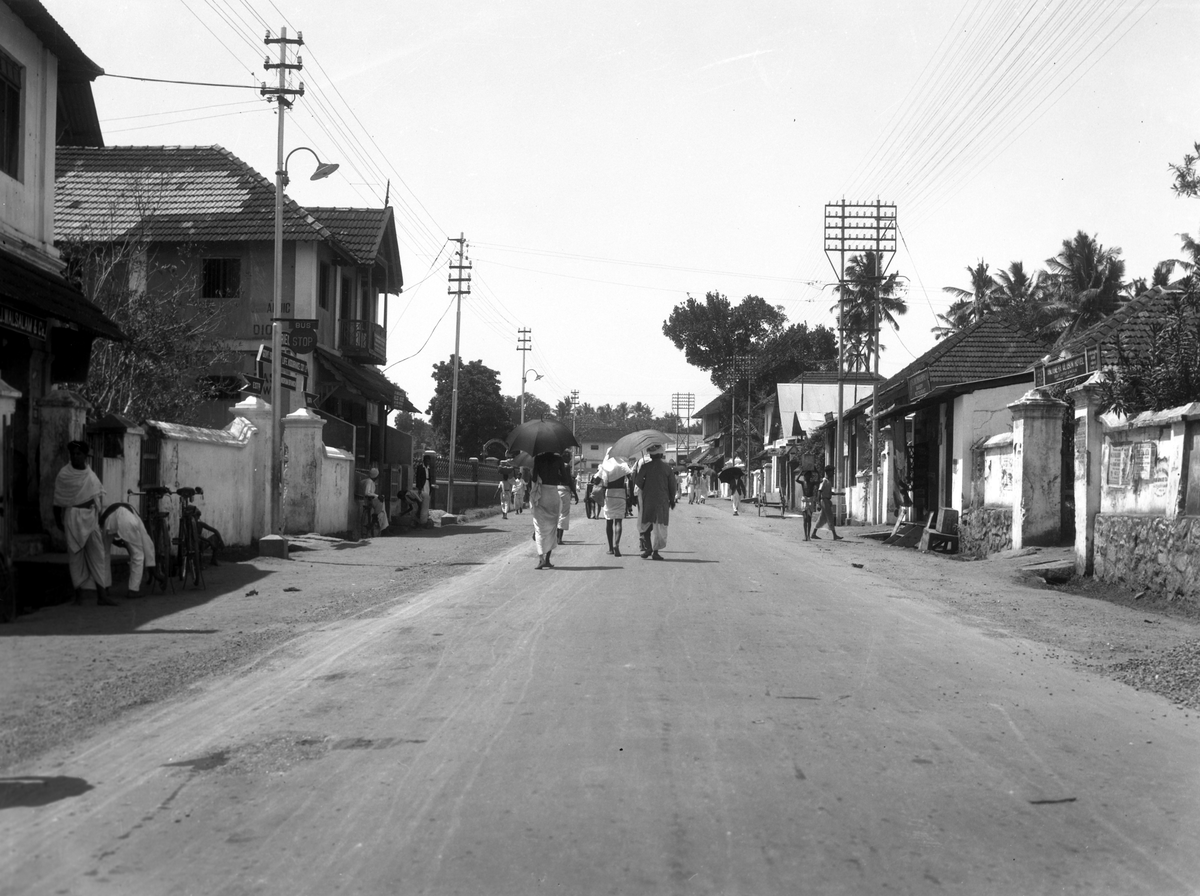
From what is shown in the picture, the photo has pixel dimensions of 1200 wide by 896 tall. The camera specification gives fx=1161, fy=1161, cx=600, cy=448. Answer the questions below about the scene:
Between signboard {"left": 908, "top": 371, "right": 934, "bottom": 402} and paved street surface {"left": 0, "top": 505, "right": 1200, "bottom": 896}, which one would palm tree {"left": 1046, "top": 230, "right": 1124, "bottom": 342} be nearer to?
signboard {"left": 908, "top": 371, "right": 934, "bottom": 402}

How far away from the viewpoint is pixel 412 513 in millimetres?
30812

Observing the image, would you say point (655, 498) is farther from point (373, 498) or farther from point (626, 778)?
point (626, 778)

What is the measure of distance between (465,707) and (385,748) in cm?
97

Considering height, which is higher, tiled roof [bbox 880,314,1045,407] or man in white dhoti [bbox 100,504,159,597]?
tiled roof [bbox 880,314,1045,407]

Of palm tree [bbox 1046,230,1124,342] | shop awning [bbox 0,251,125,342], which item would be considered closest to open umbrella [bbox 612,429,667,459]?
shop awning [bbox 0,251,125,342]

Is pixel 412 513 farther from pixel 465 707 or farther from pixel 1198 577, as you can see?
pixel 465 707

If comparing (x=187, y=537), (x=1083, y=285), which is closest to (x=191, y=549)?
(x=187, y=537)

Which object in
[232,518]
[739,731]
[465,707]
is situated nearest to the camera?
[739,731]

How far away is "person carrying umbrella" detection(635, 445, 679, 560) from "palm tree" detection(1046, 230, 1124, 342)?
120 ft

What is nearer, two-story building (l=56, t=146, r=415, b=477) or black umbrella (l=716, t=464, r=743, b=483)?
two-story building (l=56, t=146, r=415, b=477)

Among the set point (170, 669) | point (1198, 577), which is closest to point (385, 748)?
point (170, 669)

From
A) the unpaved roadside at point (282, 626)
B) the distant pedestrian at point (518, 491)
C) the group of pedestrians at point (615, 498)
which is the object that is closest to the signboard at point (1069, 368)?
the unpaved roadside at point (282, 626)

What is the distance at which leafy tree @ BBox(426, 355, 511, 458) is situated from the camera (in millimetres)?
72562

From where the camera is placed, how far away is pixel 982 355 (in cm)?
3434
